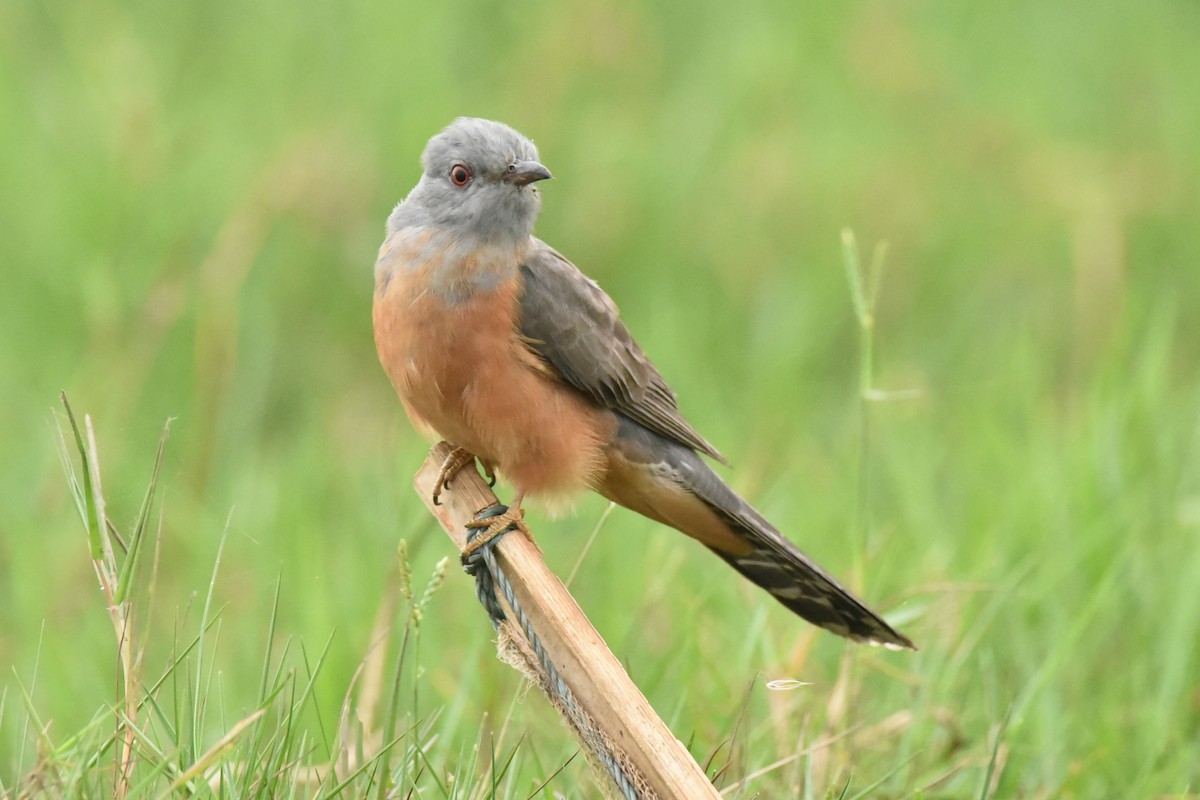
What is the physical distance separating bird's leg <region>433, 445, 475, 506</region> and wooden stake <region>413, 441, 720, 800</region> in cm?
57

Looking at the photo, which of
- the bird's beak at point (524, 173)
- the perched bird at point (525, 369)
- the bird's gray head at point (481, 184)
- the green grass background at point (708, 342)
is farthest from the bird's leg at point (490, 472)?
the bird's beak at point (524, 173)

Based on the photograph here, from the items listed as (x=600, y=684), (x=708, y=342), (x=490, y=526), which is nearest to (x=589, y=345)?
(x=490, y=526)

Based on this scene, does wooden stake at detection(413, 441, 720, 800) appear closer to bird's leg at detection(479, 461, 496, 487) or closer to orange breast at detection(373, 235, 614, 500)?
orange breast at detection(373, 235, 614, 500)

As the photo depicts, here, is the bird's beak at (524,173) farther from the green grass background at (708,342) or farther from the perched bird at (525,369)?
the green grass background at (708,342)

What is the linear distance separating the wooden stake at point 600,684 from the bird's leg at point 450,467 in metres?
0.57

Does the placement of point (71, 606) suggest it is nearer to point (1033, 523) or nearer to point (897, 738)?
point (897, 738)

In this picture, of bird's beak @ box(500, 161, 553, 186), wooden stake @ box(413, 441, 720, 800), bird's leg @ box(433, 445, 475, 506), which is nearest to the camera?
wooden stake @ box(413, 441, 720, 800)

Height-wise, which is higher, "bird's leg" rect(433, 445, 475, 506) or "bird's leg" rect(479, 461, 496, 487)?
"bird's leg" rect(433, 445, 475, 506)

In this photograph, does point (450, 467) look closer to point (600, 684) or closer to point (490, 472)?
point (490, 472)

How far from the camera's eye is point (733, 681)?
4355 millimetres

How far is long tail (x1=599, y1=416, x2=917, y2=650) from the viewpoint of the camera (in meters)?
3.96

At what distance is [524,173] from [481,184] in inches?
4.6

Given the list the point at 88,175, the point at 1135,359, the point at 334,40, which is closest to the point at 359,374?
the point at 88,175

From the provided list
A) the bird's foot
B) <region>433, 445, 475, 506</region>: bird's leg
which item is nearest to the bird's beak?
<region>433, 445, 475, 506</region>: bird's leg
